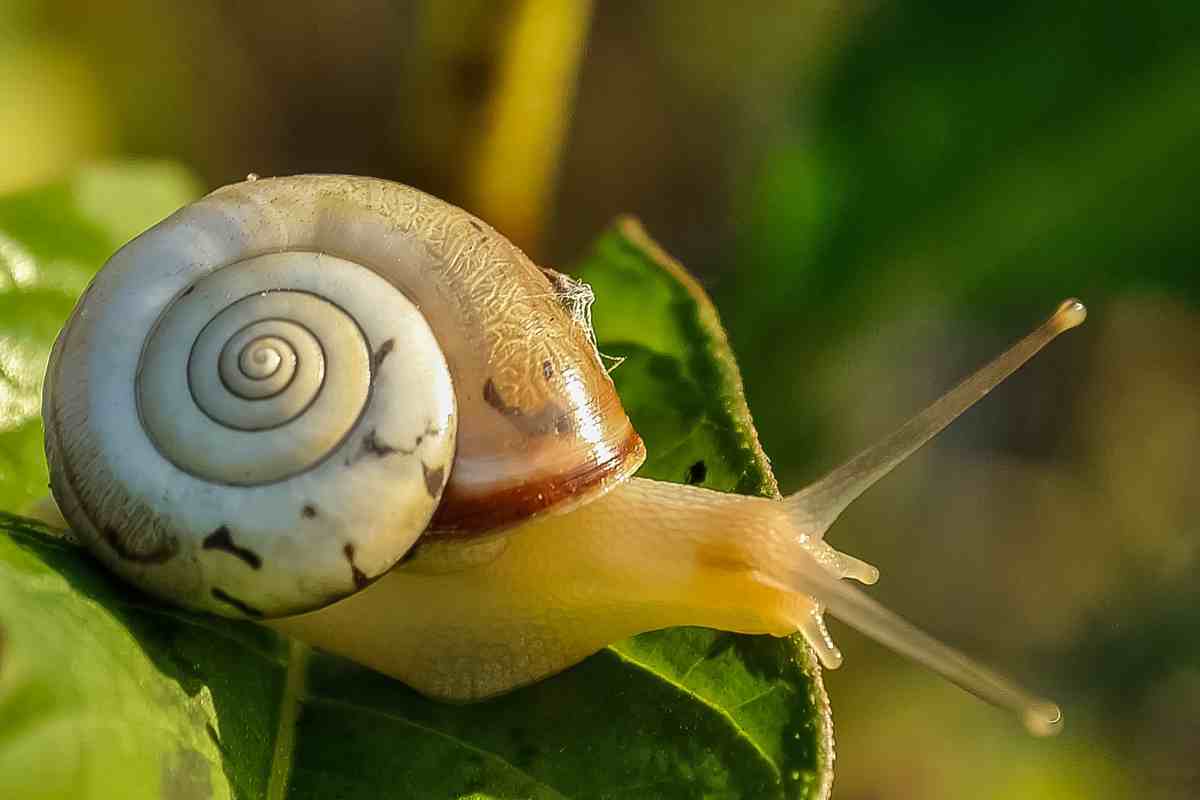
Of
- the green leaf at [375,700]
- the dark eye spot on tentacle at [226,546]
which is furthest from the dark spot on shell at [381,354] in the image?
the green leaf at [375,700]

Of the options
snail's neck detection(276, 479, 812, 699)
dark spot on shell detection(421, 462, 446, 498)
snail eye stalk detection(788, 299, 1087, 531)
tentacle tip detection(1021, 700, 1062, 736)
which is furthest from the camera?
snail eye stalk detection(788, 299, 1087, 531)

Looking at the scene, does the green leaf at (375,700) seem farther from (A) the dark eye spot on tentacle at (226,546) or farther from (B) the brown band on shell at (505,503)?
(B) the brown band on shell at (505,503)

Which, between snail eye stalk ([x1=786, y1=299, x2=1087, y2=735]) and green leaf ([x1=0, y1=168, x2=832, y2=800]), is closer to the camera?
green leaf ([x1=0, y1=168, x2=832, y2=800])

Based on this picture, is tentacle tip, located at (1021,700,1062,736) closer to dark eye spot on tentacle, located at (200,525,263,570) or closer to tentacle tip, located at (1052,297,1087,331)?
tentacle tip, located at (1052,297,1087,331)

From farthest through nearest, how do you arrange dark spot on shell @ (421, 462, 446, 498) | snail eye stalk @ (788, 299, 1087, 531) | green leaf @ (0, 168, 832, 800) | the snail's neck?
1. snail eye stalk @ (788, 299, 1087, 531)
2. the snail's neck
3. dark spot on shell @ (421, 462, 446, 498)
4. green leaf @ (0, 168, 832, 800)

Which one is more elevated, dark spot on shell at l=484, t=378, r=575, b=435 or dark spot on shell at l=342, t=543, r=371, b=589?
dark spot on shell at l=484, t=378, r=575, b=435

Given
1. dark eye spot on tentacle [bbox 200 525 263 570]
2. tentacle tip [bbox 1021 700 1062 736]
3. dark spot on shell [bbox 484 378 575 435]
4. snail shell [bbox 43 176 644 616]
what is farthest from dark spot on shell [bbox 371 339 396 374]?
tentacle tip [bbox 1021 700 1062 736]
